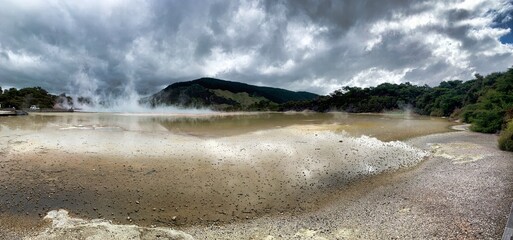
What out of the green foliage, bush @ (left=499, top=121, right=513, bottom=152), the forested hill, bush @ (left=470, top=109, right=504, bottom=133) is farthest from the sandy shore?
the green foliage

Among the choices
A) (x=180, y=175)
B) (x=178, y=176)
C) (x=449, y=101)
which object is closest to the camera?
(x=178, y=176)

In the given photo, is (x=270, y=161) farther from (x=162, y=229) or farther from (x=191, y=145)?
(x=162, y=229)

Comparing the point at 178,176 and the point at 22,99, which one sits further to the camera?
the point at 22,99

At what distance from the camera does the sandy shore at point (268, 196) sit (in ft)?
28.6

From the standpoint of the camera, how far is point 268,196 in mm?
11227

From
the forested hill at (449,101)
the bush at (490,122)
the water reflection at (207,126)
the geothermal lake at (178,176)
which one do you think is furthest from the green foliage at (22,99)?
the bush at (490,122)

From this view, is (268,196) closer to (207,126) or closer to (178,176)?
(178,176)

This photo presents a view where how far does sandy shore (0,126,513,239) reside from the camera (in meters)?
8.71

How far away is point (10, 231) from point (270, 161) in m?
10.5

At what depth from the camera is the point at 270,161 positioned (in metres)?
15.5

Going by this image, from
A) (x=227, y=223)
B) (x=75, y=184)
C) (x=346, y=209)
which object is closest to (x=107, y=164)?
(x=75, y=184)

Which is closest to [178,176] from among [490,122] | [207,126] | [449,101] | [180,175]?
[180,175]

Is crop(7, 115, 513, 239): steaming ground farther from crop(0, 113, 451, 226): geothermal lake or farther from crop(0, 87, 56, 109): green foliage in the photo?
crop(0, 87, 56, 109): green foliage

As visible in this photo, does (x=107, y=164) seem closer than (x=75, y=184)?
No
